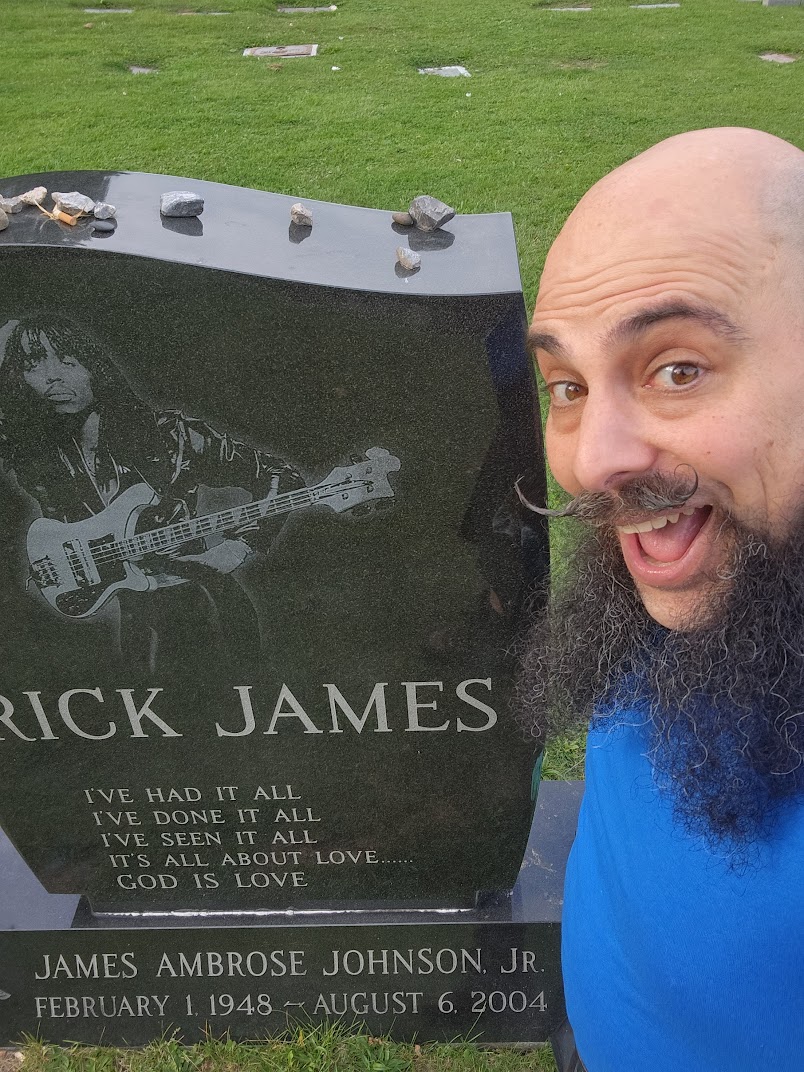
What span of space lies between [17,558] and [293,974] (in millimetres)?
1436

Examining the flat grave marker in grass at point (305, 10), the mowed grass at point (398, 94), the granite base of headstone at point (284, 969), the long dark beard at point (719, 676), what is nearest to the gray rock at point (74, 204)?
the long dark beard at point (719, 676)

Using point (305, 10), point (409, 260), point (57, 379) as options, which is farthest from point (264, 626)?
point (305, 10)

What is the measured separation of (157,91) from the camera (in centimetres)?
933

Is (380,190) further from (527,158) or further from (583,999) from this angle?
(583,999)

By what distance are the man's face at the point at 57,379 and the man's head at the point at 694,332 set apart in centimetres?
109

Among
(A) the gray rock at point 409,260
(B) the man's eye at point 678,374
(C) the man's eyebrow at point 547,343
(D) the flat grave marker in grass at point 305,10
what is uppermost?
(B) the man's eye at point 678,374

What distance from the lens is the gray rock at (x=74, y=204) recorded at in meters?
2.03

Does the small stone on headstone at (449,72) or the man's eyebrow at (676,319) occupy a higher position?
the man's eyebrow at (676,319)

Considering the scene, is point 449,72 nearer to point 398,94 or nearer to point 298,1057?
point 398,94

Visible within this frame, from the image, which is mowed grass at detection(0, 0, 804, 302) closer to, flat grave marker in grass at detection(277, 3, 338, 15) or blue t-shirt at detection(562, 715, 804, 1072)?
flat grave marker in grass at detection(277, 3, 338, 15)

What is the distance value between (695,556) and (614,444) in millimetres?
210

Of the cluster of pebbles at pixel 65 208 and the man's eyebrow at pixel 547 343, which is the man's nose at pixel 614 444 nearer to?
the man's eyebrow at pixel 547 343

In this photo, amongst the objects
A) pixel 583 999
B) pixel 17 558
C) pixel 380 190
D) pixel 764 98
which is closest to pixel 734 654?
pixel 583 999

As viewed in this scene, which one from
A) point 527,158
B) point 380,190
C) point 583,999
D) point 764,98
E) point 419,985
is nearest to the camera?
point 583,999
